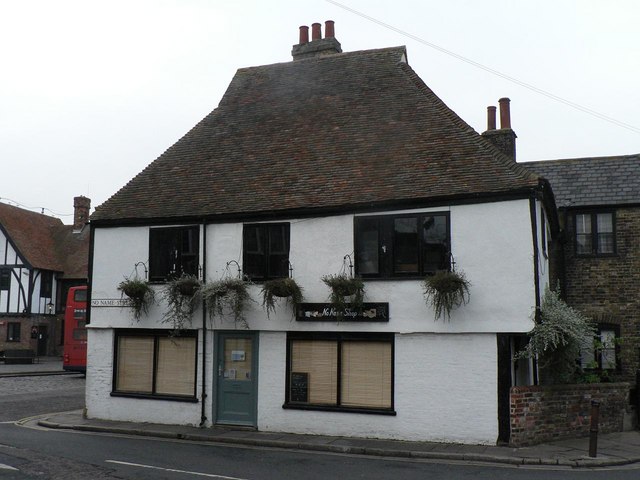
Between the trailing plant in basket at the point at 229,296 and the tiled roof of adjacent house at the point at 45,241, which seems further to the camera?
the tiled roof of adjacent house at the point at 45,241

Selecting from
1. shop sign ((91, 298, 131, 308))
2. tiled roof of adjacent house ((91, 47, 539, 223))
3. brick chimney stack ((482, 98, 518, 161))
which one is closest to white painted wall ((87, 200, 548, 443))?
tiled roof of adjacent house ((91, 47, 539, 223))

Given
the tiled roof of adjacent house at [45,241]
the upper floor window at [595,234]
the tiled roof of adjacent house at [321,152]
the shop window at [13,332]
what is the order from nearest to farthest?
1. the tiled roof of adjacent house at [321,152]
2. the upper floor window at [595,234]
3. the shop window at [13,332]
4. the tiled roof of adjacent house at [45,241]

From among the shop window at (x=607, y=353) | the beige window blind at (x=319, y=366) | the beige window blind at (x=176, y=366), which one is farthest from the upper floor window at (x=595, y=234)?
the beige window blind at (x=176, y=366)

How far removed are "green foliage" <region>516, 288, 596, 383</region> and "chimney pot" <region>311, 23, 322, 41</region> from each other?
1144 cm

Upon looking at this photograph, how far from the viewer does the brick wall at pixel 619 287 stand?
2055cm

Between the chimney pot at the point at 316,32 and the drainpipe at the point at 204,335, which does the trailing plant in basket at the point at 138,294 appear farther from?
the chimney pot at the point at 316,32

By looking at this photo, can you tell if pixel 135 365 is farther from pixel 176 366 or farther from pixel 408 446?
pixel 408 446

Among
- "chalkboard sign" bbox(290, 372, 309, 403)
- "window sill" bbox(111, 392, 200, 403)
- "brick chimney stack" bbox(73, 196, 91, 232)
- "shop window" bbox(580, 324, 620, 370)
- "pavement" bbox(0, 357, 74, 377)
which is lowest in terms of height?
"pavement" bbox(0, 357, 74, 377)

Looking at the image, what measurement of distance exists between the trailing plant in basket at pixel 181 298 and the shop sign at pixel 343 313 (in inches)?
105

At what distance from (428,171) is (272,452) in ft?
22.7

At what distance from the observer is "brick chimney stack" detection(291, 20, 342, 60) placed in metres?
20.6

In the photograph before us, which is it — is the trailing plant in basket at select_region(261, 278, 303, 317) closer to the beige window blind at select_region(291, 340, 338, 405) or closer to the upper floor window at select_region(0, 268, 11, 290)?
the beige window blind at select_region(291, 340, 338, 405)

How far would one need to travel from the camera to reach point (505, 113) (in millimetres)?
23031

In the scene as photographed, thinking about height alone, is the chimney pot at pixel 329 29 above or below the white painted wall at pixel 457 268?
above
